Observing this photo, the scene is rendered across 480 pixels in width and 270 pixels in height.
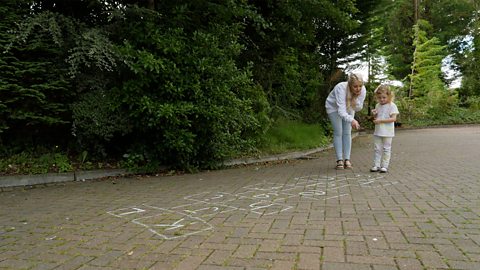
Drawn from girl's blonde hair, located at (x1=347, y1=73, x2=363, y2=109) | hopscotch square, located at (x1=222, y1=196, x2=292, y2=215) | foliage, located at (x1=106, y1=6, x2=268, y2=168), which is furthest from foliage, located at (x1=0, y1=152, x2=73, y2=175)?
girl's blonde hair, located at (x1=347, y1=73, x2=363, y2=109)

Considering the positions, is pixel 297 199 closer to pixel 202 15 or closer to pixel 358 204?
pixel 358 204

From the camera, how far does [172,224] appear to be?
332 centimetres

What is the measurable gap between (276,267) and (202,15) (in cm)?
600

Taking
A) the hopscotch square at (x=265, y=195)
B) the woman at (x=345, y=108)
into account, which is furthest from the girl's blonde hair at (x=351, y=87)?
the hopscotch square at (x=265, y=195)

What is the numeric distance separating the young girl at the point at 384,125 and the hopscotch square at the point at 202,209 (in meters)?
3.15

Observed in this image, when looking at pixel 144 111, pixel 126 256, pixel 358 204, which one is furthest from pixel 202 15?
pixel 126 256

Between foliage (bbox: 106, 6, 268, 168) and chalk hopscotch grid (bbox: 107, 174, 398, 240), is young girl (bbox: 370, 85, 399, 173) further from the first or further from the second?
foliage (bbox: 106, 6, 268, 168)

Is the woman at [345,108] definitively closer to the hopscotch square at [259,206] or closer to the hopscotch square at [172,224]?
the hopscotch square at [259,206]

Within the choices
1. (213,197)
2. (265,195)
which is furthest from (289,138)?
(213,197)

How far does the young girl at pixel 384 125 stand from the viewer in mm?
5891

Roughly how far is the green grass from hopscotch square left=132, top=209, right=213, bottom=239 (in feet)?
17.4

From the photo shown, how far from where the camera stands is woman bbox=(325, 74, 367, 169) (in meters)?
5.96

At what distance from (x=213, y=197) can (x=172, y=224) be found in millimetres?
1155

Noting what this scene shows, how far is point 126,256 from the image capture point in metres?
2.56
